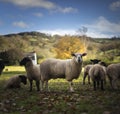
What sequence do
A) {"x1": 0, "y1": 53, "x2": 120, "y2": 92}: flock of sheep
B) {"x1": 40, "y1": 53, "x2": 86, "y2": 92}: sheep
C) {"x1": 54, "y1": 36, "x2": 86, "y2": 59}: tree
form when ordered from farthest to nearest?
{"x1": 54, "y1": 36, "x2": 86, "y2": 59}: tree → {"x1": 40, "y1": 53, "x2": 86, "y2": 92}: sheep → {"x1": 0, "y1": 53, "x2": 120, "y2": 92}: flock of sheep

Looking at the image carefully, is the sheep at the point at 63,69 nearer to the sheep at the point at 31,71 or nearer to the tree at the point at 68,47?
the sheep at the point at 31,71

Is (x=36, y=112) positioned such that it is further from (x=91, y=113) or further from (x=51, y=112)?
(x=91, y=113)

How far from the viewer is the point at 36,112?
432 inches

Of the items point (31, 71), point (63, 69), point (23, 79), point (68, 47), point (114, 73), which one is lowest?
point (23, 79)

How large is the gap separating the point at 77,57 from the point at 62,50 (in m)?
79.0

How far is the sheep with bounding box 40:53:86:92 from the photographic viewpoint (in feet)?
61.2

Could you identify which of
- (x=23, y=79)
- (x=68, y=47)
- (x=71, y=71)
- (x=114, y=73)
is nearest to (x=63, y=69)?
(x=71, y=71)

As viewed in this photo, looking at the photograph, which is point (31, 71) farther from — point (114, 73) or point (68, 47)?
point (68, 47)

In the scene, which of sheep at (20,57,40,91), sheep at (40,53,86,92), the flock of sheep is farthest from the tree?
sheep at (40,53,86,92)

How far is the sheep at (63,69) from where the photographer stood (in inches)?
734

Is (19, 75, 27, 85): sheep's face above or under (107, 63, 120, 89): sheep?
under

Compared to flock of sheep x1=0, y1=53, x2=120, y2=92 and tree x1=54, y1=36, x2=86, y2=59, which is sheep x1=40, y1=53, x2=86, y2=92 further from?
tree x1=54, y1=36, x2=86, y2=59

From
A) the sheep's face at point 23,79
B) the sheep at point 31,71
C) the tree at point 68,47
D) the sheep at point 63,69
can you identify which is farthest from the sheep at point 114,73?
the tree at point 68,47

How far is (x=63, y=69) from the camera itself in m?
18.8
